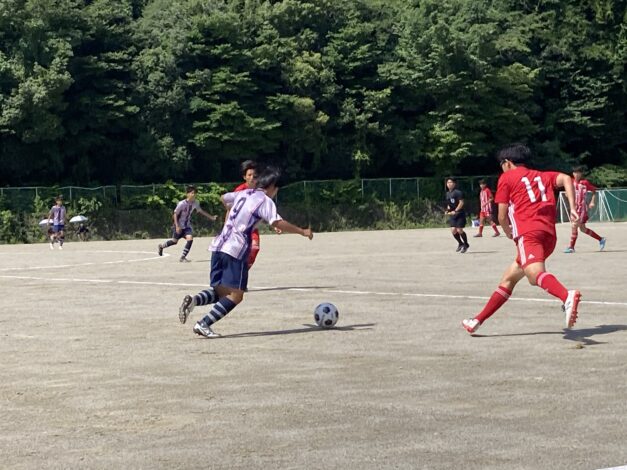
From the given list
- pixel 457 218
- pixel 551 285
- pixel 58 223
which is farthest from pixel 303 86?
pixel 551 285

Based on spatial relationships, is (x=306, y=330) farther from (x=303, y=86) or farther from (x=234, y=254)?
(x=303, y=86)

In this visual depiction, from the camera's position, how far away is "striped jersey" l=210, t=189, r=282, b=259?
12.6 metres

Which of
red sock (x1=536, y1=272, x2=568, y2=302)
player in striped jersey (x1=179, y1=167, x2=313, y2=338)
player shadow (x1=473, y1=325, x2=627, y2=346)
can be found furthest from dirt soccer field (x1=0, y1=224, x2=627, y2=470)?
red sock (x1=536, y1=272, x2=568, y2=302)

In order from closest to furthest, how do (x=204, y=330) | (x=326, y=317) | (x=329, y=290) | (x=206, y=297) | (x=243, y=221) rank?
(x=204, y=330)
(x=243, y=221)
(x=206, y=297)
(x=326, y=317)
(x=329, y=290)

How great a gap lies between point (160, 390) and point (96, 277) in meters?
14.3

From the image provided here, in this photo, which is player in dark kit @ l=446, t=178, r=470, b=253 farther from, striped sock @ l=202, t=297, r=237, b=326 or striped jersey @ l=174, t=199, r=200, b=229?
striped sock @ l=202, t=297, r=237, b=326

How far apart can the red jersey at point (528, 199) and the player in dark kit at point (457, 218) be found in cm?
1804

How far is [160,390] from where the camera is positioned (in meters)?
9.05

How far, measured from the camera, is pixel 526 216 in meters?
12.0

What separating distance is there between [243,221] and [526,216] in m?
2.95

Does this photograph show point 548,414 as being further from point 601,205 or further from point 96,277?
point 601,205

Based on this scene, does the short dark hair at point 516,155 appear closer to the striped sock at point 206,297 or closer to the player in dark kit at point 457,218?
the striped sock at point 206,297

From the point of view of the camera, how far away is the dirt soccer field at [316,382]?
22.2 ft

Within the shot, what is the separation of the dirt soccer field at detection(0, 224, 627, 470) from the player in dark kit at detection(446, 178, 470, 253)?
11.3 meters
